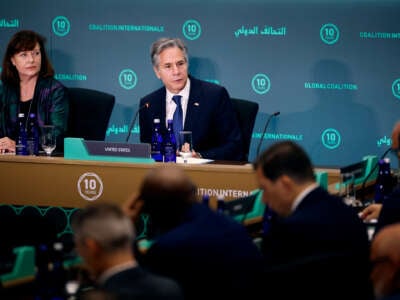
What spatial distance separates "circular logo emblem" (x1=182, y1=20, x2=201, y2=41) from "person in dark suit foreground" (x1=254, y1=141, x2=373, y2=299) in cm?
403

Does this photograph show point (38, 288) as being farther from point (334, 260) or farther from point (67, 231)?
point (67, 231)

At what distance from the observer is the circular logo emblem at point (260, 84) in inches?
285

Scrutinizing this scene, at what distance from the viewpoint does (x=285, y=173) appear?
3383 millimetres

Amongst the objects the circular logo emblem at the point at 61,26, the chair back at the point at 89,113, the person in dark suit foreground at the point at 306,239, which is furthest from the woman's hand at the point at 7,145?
the person in dark suit foreground at the point at 306,239

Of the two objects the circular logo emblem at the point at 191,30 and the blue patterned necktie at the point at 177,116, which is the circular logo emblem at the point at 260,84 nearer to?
the circular logo emblem at the point at 191,30

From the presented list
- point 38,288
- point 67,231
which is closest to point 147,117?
point 67,231

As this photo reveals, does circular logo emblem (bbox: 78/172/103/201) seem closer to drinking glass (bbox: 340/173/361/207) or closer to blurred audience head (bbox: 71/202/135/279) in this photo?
drinking glass (bbox: 340/173/361/207)

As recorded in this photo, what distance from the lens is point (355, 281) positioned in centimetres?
300

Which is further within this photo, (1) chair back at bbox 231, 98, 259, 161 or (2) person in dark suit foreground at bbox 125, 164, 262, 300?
(1) chair back at bbox 231, 98, 259, 161

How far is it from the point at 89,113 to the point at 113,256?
154 inches

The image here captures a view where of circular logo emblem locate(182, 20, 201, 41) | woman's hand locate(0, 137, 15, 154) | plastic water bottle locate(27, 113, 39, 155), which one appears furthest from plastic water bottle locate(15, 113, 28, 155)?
circular logo emblem locate(182, 20, 201, 41)

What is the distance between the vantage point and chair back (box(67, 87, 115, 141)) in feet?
20.6

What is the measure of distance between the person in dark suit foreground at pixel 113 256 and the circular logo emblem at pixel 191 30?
494 centimetres

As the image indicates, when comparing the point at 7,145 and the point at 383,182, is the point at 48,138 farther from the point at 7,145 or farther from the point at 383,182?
the point at 383,182
